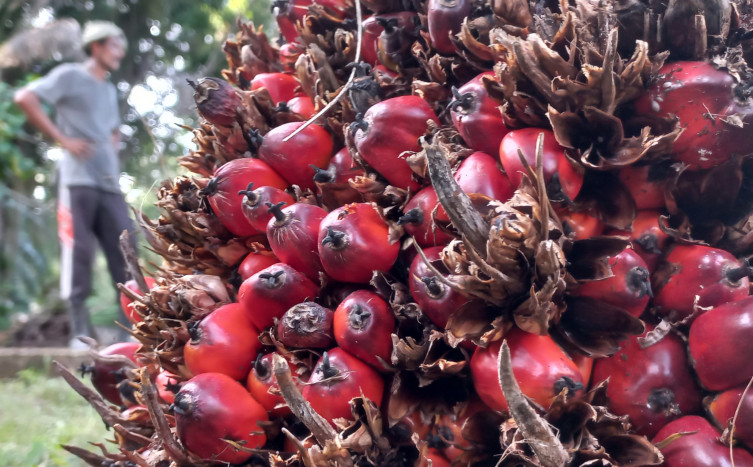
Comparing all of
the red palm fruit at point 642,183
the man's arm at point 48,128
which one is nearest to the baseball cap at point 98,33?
the man's arm at point 48,128

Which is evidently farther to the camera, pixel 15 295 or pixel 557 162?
pixel 15 295

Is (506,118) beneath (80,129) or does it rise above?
above

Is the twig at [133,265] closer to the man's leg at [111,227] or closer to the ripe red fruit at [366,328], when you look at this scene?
the ripe red fruit at [366,328]

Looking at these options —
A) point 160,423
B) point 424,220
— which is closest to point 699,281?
point 424,220

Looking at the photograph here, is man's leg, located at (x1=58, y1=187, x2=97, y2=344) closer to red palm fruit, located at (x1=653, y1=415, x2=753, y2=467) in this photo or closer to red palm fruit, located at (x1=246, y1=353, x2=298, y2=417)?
red palm fruit, located at (x1=246, y1=353, x2=298, y2=417)

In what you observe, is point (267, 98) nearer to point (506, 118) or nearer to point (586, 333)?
point (506, 118)

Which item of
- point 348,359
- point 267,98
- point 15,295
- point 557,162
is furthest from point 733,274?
point 15,295

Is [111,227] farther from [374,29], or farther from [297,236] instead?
[297,236]
